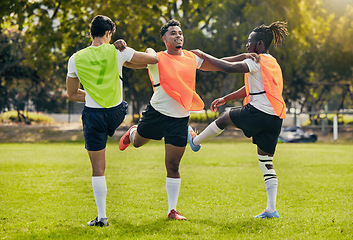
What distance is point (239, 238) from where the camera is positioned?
506 cm

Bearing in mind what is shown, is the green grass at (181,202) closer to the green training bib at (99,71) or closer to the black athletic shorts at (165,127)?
the black athletic shorts at (165,127)

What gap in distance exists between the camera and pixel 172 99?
19.4 feet

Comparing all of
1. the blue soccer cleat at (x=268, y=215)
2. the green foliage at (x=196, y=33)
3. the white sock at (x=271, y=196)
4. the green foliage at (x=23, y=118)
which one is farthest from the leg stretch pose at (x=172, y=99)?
the green foliage at (x=23, y=118)

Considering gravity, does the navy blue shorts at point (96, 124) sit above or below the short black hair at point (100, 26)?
below

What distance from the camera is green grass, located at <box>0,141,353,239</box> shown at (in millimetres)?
5379

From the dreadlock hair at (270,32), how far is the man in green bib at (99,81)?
1532 mm

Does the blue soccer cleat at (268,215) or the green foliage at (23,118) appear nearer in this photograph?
the blue soccer cleat at (268,215)

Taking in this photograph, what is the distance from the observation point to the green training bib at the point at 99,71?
541cm

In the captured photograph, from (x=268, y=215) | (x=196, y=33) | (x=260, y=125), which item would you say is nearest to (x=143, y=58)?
(x=260, y=125)

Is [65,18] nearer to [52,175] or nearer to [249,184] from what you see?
[52,175]

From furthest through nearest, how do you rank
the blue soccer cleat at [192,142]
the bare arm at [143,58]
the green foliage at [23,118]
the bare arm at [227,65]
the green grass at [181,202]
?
the green foliage at [23,118]
the blue soccer cleat at [192,142]
the bare arm at [227,65]
the bare arm at [143,58]
the green grass at [181,202]

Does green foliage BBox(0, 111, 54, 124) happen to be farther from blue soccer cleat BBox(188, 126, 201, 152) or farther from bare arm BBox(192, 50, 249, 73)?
bare arm BBox(192, 50, 249, 73)

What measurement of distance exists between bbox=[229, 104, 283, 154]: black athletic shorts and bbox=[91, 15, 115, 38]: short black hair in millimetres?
2022

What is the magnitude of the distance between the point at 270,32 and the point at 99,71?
2.36 metres
